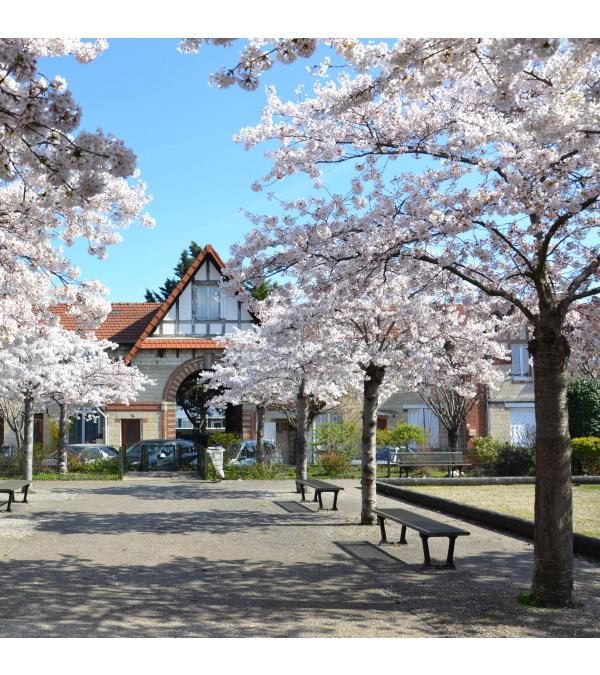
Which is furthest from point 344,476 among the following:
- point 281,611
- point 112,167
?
point 112,167

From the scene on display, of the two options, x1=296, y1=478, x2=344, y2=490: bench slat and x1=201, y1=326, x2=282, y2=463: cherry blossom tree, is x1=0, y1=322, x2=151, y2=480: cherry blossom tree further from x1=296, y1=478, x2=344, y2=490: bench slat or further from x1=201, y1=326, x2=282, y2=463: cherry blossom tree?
x1=296, y1=478, x2=344, y2=490: bench slat

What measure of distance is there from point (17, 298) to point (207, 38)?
30.2ft

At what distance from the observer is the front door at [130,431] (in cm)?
3450

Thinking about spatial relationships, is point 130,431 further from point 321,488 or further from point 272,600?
point 272,600

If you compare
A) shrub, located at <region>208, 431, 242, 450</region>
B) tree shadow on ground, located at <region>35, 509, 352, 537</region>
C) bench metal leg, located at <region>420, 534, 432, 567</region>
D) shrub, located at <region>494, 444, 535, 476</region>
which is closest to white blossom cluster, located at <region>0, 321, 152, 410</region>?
shrub, located at <region>208, 431, 242, 450</region>

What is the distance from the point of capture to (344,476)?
25.7m

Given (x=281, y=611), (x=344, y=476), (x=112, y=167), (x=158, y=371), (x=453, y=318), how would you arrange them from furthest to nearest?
1. (x=158, y=371)
2. (x=344, y=476)
3. (x=453, y=318)
4. (x=281, y=611)
5. (x=112, y=167)

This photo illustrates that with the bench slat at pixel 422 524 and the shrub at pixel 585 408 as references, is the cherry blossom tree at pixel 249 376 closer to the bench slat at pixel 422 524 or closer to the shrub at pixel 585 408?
the bench slat at pixel 422 524

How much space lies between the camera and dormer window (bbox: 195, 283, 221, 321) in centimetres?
3391

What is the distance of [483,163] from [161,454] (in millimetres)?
22727

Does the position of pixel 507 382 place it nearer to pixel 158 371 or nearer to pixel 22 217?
pixel 158 371

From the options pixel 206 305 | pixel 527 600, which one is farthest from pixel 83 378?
pixel 527 600

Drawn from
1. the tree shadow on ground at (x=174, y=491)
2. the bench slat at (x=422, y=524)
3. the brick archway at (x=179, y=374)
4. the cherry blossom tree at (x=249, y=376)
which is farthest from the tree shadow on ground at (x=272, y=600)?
the brick archway at (x=179, y=374)

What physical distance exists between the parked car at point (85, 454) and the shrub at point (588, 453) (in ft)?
49.8
